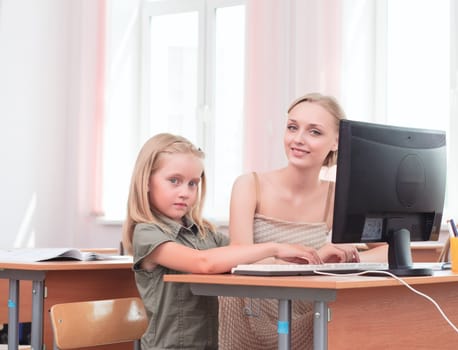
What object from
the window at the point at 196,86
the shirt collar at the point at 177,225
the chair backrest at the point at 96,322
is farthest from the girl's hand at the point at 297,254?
the window at the point at 196,86

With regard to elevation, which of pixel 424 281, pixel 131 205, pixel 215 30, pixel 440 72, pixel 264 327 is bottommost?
pixel 264 327

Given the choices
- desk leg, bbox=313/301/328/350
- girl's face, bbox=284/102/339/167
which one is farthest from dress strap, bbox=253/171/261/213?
desk leg, bbox=313/301/328/350

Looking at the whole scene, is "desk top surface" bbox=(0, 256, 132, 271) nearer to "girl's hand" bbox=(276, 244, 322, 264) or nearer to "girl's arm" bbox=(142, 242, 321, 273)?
"girl's arm" bbox=(142, 242, 321, 273)

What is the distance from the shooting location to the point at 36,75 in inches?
247

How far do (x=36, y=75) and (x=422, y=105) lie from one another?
2941 millimetres

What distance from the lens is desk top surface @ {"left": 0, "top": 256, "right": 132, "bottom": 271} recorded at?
2.49 meters

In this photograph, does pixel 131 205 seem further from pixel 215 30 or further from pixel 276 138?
pixel 215 30

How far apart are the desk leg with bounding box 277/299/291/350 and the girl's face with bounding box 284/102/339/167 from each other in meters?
0.78

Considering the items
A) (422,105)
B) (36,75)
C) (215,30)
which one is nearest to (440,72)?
(422,105)

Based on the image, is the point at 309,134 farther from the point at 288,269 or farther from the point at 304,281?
the point at 304,281

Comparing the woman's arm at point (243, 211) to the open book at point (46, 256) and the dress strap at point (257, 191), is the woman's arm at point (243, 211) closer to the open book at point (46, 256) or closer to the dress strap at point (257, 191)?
the dress strap at point (257, 191)

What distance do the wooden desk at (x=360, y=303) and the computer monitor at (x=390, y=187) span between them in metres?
0.09

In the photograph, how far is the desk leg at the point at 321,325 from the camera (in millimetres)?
1662

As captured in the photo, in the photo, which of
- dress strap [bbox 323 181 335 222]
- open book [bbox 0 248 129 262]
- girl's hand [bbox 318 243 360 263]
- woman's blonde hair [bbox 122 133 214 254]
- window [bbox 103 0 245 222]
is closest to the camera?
girl's hand [bbox 318 243 360 263]
